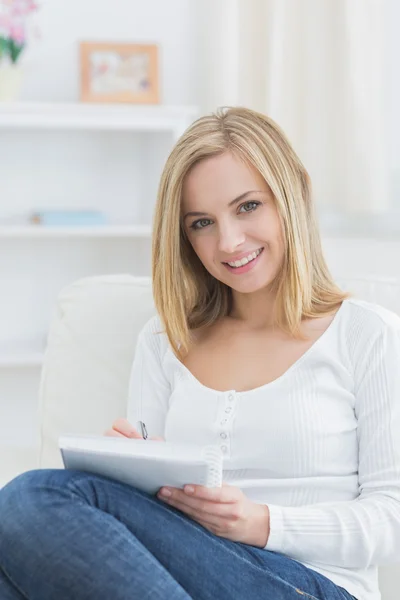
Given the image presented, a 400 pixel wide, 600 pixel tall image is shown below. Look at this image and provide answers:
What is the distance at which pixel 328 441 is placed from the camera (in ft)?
4.50

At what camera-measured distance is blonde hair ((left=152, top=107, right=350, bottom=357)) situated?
1.46 m

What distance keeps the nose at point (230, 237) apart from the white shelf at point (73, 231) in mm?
1367

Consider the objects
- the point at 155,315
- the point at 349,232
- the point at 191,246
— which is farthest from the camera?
the point at 349,232

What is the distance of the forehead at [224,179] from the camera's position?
1.45 meters

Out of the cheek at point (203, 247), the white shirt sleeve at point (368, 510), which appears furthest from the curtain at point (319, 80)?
the white shirt sleeve at point (368, 510)

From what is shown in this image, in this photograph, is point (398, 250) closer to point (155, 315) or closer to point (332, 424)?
point (155, 315)

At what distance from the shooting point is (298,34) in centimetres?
254

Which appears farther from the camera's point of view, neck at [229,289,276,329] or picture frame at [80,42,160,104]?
picture frame at [80,42,160,104]

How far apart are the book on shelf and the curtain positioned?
510 millimetres

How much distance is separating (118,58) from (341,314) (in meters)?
1.65

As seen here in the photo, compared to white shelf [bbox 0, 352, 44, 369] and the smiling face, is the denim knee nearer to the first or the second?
the smiling face

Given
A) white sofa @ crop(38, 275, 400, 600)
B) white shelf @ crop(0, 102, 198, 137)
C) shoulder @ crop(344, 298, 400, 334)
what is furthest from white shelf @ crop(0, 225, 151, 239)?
shoulder @ crop(344, 298, 400, 334)

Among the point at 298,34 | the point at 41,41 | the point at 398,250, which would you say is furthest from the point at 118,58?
the point at 398,250

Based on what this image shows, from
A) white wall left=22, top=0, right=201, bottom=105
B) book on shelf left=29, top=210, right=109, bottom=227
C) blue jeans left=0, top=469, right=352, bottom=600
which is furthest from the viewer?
white wall left=22, top=0, right=201, bottom=105
